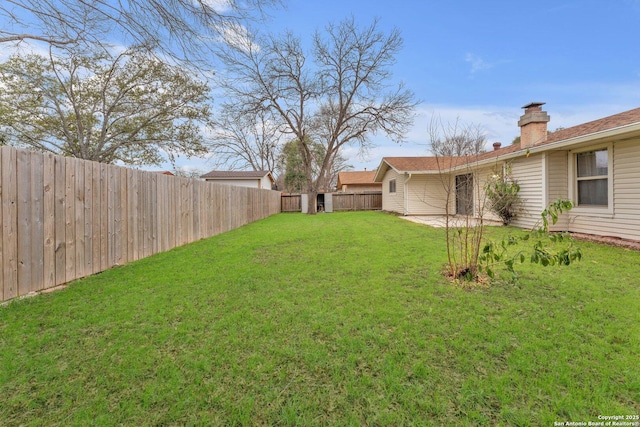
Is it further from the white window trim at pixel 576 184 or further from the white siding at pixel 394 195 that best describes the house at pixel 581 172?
the white siding at pixel 394 195

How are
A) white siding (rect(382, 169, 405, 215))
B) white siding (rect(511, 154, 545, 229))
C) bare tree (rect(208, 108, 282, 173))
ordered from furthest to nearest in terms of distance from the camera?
1. bare tree (rect(208, 108, 282, 173))
2. white siding (rect(382, 169, 405, 215))
3. white siding (rect(511, 154, 545, 229))

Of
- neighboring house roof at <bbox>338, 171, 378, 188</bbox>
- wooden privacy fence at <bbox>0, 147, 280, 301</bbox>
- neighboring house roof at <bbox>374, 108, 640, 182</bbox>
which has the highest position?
neighboring house roof at <bbox>338, 171, 378, 188</bbox>

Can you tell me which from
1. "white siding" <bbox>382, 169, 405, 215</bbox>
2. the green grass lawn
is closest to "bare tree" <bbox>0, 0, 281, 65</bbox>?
the green grass lawn

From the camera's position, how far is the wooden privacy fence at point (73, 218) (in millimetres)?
3002

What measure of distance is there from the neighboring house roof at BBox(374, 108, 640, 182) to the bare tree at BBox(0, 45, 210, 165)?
11.0 m

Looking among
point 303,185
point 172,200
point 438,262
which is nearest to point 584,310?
point 438,262

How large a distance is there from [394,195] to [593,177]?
983 centimetres

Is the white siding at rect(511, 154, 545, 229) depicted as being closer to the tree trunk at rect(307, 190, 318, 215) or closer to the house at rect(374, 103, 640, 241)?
the house at rect(374, 103, 640, 241)

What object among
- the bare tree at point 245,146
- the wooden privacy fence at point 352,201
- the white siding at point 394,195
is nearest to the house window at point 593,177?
the white siding at point 394,195

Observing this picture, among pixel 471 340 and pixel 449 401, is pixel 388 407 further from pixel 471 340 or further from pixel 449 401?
pixel 471 340

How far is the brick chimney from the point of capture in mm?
8906

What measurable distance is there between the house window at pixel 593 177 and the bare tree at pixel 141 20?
8.16 meters

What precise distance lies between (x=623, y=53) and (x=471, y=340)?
12805 millimetres

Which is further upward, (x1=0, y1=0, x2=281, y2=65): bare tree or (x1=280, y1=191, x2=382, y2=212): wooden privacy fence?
(x1=0, y1=0, x2=281, y2=65): bare tree
